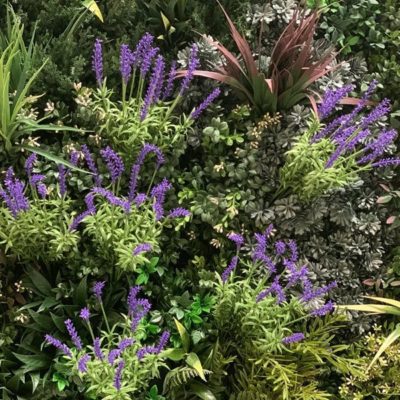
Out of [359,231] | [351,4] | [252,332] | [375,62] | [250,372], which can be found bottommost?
[250,372]

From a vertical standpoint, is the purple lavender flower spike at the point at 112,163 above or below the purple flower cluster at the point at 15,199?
above

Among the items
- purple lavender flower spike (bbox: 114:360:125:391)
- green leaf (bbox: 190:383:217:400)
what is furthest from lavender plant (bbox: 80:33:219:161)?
green leaf (bbox: 190:383:217:400)

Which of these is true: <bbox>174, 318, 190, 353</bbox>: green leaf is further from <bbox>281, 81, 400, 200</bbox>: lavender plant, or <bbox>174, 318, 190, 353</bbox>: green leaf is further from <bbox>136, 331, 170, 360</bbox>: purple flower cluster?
<bbox>281, 81, 400, 200</bbox>: lavender plant

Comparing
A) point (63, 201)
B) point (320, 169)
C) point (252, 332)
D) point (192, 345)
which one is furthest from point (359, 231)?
point (63, 201)

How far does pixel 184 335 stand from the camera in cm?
232

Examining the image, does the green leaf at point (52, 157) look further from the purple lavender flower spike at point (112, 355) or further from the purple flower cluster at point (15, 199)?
the purple lavender flower spike at point (112, 355)

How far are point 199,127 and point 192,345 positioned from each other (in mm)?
951

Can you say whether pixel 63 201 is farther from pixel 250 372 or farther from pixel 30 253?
pixel 250 372

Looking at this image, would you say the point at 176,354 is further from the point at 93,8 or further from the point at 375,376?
the point at 93,8

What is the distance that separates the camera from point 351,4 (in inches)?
108

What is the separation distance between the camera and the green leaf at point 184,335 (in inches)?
90.1

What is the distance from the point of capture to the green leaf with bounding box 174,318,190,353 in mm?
2289

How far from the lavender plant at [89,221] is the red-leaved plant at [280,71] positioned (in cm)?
53

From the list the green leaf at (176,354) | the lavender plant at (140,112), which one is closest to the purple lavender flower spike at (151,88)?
the lavender plant at (140,112)
